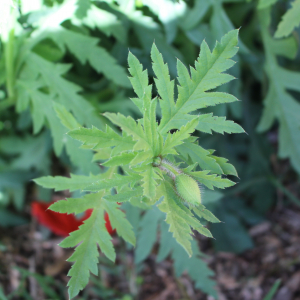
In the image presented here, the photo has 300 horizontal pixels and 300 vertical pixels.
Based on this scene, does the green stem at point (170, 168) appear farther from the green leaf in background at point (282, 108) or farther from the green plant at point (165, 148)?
the green leaf in background at point (282, 108)

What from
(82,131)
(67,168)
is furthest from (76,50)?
(67,168)

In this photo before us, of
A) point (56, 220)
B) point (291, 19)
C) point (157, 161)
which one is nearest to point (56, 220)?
point (56, 220)

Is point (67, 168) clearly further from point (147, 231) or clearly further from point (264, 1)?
point (264, 1)

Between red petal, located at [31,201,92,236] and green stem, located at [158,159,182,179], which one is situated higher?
green stem, located at [158,159,182,179]

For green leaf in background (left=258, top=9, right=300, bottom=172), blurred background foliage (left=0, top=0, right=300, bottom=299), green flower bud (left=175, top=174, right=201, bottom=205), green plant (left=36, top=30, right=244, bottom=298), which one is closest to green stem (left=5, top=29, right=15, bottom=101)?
blurred background foliage (left=0, top=0, right=300, bottom=299)

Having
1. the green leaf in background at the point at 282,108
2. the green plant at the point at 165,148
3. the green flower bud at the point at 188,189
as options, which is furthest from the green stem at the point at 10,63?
the green leaf in background at the point at 282,108

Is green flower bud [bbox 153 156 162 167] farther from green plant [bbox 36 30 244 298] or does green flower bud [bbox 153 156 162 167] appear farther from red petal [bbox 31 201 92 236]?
Result: red petal [bbox 31 201 92 236]

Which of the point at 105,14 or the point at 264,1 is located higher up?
the point at 264,1
